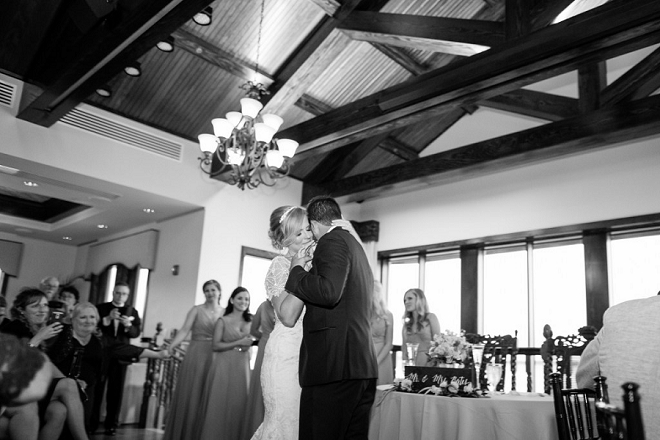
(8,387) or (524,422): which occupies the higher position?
(8,387)

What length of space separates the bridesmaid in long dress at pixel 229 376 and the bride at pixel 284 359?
178cm

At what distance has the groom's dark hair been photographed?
2.23m

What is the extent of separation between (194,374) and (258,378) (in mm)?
761

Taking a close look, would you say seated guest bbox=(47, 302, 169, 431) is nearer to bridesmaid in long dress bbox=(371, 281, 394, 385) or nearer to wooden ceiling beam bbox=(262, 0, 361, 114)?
bridesmaid in long dress bbox=(371, 281, 394, 385)

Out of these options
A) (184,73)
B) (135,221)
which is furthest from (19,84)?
(135,221)

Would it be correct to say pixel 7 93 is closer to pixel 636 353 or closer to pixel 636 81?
pixel 636 353

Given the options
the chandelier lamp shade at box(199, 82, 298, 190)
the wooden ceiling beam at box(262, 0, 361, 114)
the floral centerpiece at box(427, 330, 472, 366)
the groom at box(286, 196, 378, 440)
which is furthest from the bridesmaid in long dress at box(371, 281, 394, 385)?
the wooden ceiling beam at box(262, 0, 361, 114)

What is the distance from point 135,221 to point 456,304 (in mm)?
4746

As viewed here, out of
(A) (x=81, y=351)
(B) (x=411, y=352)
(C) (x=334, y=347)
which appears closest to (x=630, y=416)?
(C) (x=334, y=347)

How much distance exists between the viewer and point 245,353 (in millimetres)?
4512

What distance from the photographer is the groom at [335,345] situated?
6.39 ft

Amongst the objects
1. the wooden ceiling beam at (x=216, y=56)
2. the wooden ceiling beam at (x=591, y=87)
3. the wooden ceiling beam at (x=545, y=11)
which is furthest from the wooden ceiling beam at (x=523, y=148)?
the wooden ceiling beam at (x=216, y=56)

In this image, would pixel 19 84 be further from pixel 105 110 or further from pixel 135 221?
pixel 135 221

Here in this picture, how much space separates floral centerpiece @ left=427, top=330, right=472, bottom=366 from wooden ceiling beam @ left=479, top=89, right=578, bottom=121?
12.0 feet
